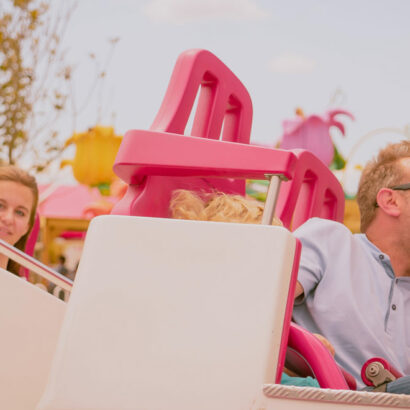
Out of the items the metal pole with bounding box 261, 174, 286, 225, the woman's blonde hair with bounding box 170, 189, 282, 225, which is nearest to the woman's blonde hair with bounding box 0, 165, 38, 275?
the woman's blonde hair with bounding box 170, 189, 282, 225

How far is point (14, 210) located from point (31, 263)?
3.93 ft

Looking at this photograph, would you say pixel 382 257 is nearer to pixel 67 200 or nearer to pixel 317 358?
pixel 317 358

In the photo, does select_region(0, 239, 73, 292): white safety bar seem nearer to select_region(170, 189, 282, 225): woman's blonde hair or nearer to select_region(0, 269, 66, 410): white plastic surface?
select_region(0, 269, 66, 410): white plastic surface

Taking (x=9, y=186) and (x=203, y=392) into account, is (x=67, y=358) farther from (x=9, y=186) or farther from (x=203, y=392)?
(x=9, y=186)

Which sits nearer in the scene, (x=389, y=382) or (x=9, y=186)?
(x=389, y=382)

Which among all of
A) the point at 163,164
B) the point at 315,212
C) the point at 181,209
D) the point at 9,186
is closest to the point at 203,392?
the point at 163,164

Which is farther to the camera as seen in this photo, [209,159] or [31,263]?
[31,263]

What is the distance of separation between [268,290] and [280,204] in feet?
2.34

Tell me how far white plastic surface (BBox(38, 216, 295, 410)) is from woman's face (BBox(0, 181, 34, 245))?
1.50 metres

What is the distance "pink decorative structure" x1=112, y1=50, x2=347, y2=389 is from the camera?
1158 millimetres

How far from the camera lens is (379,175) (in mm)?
1902

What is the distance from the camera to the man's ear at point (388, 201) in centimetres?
185

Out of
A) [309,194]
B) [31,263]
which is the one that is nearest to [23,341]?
[31,263]

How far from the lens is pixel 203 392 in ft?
3.33
